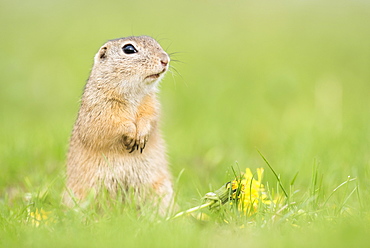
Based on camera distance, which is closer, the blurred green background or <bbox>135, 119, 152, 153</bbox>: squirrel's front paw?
<bbox>135, 119, 152, 153</bbox>: squirrel's front paw

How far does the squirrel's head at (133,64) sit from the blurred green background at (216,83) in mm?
990

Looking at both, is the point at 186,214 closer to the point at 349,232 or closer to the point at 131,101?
the point at 349,232

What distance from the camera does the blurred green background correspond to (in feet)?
20.6

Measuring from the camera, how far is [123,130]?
5012 mm

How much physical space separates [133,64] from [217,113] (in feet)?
12.3

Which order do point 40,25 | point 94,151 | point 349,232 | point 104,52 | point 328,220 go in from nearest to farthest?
point 349,232 → point 328,220 → point 94,151 → point 104,52 → point 40,25

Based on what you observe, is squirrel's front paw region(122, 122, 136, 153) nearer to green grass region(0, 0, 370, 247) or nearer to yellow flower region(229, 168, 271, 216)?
green grass region(0, 0, 370, 247)

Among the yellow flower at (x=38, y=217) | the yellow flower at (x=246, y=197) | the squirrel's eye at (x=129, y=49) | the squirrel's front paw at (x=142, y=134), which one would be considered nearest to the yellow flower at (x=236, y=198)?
the yellow flower at (x=246, y=197)

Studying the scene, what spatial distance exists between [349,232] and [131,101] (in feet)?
8.27

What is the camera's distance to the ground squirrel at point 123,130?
4.97m

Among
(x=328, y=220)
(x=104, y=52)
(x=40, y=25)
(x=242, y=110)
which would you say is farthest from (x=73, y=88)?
(x=328, y=220)

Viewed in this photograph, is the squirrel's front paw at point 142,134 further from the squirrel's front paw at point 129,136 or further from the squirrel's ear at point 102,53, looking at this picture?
the squirrel's ear at point 102,53

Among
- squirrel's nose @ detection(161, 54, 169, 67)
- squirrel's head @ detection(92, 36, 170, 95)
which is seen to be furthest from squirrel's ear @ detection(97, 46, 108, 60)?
squirrel's nose @ detection(161, 54, 169, 67)

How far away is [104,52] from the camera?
18.2 feet
